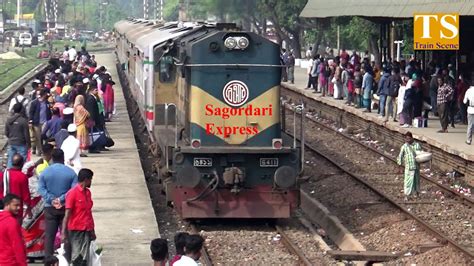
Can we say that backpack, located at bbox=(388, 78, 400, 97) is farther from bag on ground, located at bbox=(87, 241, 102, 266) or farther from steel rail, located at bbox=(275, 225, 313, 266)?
bag on ground, located at bbox=(87, 241, 102, 266)

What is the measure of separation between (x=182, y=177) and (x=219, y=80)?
59.9 inches

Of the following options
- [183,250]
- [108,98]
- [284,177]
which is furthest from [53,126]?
[183,250]

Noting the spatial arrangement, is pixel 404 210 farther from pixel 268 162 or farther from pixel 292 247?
pixel 292 247

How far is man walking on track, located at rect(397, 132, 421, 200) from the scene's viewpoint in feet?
65.6

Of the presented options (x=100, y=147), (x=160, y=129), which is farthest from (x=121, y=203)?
(x=100, y=147)

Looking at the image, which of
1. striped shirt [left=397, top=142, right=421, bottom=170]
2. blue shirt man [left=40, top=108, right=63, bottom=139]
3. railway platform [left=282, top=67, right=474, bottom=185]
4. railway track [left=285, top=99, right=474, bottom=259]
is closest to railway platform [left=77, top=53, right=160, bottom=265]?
blue shirt man [left=40, top=108, right=63, bottom=139]

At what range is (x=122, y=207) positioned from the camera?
17.9 meters

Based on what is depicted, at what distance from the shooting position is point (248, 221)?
59.6 ft

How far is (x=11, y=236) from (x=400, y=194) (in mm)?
12213

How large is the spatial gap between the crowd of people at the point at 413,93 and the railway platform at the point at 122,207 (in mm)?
7331

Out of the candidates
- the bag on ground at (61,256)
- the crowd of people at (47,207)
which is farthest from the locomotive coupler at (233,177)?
the bag on ground at (61,256)

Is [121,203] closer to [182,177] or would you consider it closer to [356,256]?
[182,177]

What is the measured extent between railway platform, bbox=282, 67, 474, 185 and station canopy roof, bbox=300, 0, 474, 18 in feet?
9.37

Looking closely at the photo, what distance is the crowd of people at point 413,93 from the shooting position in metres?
28.0
